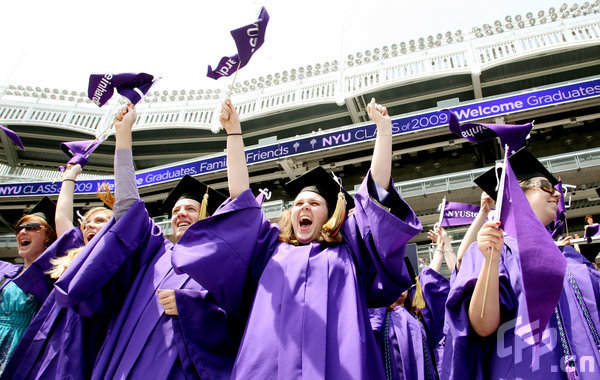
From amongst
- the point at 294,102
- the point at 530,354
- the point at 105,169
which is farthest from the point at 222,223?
the point at 105,169

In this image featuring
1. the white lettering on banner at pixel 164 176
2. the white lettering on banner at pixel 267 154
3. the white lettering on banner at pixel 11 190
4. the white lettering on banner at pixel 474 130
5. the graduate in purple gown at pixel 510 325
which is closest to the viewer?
the graduate in purple gown at pixel 510 325

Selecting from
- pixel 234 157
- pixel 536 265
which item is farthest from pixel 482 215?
pixel 234 157

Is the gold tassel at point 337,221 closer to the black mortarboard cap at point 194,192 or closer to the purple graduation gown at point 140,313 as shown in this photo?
the purple graduation gown at point 140,313

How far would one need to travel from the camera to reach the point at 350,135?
1747cm

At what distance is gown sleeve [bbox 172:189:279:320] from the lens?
2006 mm

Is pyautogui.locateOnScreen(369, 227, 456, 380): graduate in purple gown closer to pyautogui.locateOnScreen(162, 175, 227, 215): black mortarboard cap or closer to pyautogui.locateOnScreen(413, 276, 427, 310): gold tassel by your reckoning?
pyautogui.locateOnScreen(413, 276, 427, 310): gold tassel

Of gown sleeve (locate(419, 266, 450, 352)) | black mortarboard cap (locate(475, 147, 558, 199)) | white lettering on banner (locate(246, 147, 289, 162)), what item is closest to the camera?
black mortarboard cap (locate(475, 147, 558, 199))

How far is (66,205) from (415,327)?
3.36 meters

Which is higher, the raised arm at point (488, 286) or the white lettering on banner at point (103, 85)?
the white lettering on banner at point (103, 85)

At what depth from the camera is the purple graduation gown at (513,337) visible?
5.75 feet

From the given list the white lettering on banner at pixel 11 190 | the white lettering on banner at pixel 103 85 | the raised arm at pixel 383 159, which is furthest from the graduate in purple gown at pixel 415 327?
the white lettering on banner at pixel 11 190

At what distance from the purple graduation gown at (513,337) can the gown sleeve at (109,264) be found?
1.98 meters

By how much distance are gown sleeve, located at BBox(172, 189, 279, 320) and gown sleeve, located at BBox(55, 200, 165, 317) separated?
52 centimetres

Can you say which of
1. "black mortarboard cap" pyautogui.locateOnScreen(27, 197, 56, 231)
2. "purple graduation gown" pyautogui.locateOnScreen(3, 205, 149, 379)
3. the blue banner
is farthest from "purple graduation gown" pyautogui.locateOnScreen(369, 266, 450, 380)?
A: the blue banner
